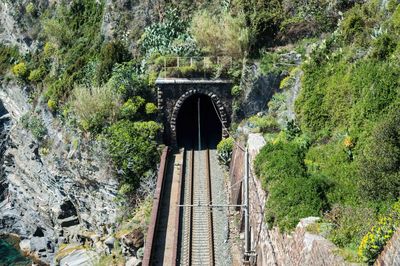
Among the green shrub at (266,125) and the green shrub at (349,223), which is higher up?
the green shrub at (349,223)

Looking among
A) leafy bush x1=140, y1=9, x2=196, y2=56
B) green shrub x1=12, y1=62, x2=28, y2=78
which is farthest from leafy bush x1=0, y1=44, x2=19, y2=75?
leafy bush x1=140, y1=9, x2=196, y2=56

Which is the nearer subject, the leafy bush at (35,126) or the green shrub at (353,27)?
the green shrub at (353,27)

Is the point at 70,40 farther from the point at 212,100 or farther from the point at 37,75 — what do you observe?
the point at 212,100

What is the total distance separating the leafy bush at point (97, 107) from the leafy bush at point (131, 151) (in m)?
1.14

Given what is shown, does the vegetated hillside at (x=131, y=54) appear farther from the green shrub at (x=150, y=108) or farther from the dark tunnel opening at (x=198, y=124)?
the dark tunnel opening at (x=198, y=124)

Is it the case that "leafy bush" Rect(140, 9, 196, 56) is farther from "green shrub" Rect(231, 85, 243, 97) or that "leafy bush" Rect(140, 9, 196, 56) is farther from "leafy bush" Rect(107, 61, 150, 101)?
"green shrub" Rect(231, 85, 243, 97)

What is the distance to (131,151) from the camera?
3127 centimetres

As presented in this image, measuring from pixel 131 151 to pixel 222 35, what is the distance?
897 centimetres

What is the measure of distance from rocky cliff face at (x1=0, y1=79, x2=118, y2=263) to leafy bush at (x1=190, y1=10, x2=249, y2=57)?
9.30 meters

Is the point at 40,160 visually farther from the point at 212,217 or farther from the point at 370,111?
the point at 370,111

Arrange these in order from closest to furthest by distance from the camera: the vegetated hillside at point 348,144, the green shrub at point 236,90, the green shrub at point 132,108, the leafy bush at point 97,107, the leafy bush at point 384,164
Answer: the vegetated hillside at point 348,144 < the leafy bush at point 384,164 < the leafy bush at point 97,107 < the green shrub at point 132,108 < the green shrub at point 236,90

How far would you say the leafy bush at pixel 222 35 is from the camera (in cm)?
3244

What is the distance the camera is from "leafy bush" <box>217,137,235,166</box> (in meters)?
31.0

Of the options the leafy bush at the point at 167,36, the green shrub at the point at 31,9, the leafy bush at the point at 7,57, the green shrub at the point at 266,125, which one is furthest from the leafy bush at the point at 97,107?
the green shrub at the point at 31,9
